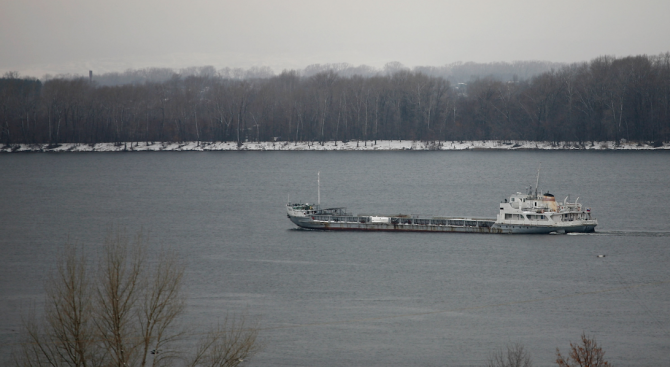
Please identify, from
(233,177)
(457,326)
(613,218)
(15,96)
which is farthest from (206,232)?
(15,96)

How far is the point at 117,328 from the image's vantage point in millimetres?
23906

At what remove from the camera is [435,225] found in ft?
226

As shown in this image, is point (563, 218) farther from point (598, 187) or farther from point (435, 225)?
point (598, 187)

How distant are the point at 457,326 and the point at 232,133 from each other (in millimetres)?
150036

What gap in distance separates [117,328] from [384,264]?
3368 centimetres

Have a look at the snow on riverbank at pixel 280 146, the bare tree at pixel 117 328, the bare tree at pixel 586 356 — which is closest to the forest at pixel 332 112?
the snow on riverbank at pixel 280 146

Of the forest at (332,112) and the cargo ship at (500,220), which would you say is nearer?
the cargo ship at (500,220)

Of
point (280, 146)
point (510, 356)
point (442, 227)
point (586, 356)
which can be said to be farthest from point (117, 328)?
point (280, 146)

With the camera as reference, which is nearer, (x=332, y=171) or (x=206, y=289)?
(x=206, y=289)

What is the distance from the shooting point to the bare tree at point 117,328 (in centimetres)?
2433

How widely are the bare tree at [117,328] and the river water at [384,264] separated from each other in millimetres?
2165

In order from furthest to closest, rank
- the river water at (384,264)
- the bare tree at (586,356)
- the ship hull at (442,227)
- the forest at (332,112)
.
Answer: the forest at (332,112) < the ship hull at (442,227) < the river water at (384,264) < the bare tree at (586,356)

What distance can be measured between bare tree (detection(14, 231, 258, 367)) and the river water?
2.17 m

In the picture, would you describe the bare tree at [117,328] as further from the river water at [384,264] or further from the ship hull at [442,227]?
the ship hull at [442,227]
